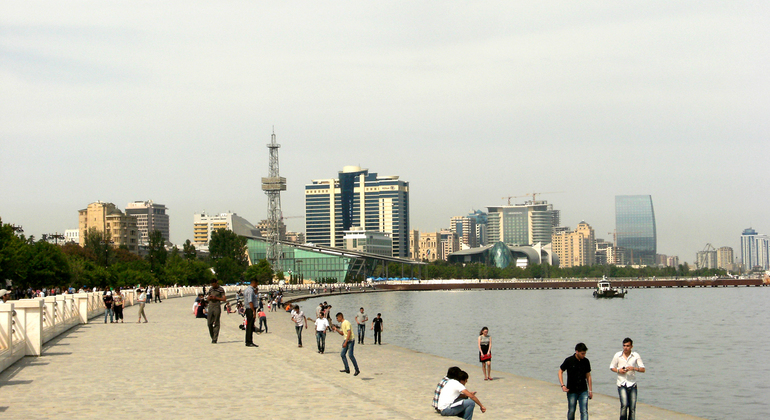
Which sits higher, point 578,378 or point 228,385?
point 578,378

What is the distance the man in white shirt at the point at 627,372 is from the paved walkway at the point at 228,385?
165 centimetres

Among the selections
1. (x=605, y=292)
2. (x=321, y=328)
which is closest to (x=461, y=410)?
(x=321, y=328)

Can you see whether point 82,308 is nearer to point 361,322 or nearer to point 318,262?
point 361,322

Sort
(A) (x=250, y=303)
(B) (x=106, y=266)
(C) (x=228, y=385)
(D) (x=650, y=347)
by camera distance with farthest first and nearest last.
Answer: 1. (B) (x=106, y=266)
2. (D) (x=650, y=347)
3. (A) (x=250, y=303)
4. (C) (x=228, y=385)

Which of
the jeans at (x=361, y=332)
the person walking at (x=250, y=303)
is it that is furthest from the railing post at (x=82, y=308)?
the person walking at (x=250, y=303)

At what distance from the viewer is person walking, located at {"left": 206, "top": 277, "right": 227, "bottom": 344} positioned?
22.4 m

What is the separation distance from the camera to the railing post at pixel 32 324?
1902 cm

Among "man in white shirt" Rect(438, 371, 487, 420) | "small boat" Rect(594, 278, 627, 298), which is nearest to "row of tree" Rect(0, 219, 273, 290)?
"man in white shirt" Rect(438, 371, 487, 420)

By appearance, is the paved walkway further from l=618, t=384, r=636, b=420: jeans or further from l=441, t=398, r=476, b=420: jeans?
l=618, t=384, r=636, b=420: jeans

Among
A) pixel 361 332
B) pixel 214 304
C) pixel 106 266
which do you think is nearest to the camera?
pixel 214 304

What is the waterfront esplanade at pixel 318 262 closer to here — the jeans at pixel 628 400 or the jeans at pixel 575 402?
the jeans at pixel 628 400

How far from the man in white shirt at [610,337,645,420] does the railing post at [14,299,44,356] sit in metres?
13.6

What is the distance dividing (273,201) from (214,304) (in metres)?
138

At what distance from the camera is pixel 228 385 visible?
1545 centimetres
